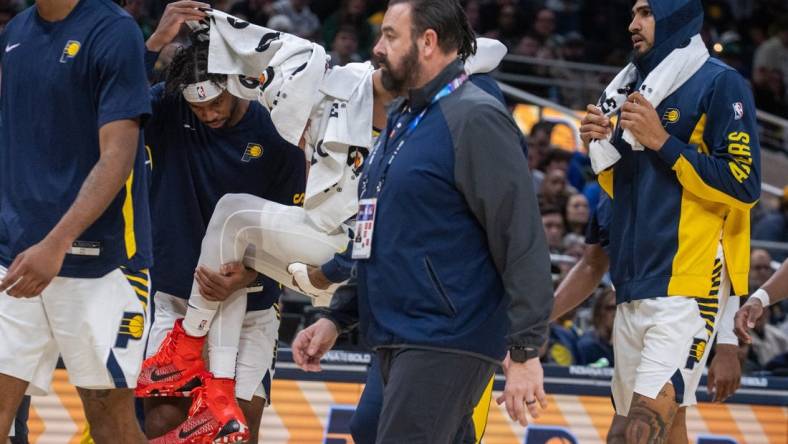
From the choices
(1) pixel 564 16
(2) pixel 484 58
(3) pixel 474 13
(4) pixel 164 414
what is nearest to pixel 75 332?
(4) pixel 164 414

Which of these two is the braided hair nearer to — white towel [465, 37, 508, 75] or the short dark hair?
white towel [465, 37, 508, 75]

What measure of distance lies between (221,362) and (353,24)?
932 centimetres

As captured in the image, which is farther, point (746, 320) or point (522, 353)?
point (746, 320)

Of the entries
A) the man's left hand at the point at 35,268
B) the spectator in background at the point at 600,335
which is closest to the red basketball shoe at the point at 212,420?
the man's left hand at the point at 35,268

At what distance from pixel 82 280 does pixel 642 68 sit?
2538mm

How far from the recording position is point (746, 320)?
18.1ft

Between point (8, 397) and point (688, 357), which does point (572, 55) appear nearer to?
point (688, 357)

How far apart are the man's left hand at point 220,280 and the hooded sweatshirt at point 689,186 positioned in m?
1.60

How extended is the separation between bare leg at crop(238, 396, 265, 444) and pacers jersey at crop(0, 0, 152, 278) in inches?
54.9

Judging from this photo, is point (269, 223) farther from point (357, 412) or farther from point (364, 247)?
point (364, 247)

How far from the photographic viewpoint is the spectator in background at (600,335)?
27.5 feet

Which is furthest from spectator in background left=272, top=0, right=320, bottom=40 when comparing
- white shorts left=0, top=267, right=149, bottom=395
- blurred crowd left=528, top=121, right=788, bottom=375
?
white shorts left=0, top=267, right=149, bottom=395

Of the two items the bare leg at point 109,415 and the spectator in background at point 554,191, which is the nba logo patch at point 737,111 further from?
the spectator in background at point 554,191

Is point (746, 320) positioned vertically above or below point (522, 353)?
below
